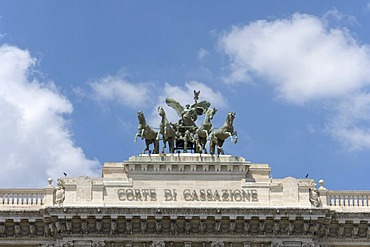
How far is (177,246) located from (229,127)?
8.62m

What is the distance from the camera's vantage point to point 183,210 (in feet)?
220

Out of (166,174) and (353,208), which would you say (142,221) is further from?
(353,208)

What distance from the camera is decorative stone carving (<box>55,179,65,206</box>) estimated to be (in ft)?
223

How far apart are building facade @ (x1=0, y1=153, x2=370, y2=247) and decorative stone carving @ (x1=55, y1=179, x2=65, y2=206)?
2.3 inches

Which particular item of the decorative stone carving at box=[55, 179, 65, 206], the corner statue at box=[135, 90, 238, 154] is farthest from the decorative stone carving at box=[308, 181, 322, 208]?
the decorative stone carving at box=[55, 179, 65, 206]

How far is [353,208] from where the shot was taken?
226 feet

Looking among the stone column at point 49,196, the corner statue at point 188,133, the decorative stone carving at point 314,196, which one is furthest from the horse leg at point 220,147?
the stone column at point 49,196

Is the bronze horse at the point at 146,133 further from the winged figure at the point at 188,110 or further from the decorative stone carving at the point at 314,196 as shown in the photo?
the decorative stone carving at the point at 314,196

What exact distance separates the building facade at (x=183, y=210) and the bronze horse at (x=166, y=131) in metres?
1.53

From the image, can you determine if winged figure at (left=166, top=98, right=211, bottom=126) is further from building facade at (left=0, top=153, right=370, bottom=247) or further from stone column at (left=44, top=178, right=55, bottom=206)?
stone column at (left=44, top=178, right=55, bottom=206)

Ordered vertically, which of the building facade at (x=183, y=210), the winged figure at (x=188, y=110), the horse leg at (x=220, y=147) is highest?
the winged figure at (x=188, y=110)

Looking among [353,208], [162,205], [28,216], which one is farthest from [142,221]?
[353,208]

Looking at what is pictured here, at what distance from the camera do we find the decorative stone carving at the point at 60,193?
2672 inches

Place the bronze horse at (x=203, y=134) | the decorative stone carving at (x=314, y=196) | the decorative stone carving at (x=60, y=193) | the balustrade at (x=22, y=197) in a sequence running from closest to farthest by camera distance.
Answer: the decorative stone carving at (x=60, y=193)
the decorative stone carving at (x=314, y=196)
the balustrade at (x=22, y=197)
the bronze horse at (x=203, y=134)
